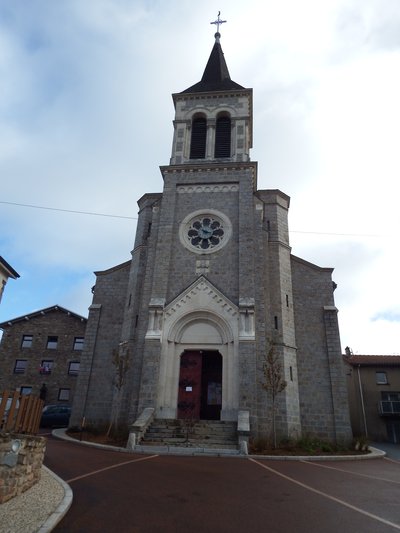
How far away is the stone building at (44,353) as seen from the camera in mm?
30844

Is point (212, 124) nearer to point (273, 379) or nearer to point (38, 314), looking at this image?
point (273, 379)

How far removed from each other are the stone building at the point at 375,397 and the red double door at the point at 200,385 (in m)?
16.0

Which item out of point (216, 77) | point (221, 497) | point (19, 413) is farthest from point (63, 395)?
point (216, 77)

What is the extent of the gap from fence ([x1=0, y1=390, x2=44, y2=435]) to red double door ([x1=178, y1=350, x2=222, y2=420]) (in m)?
10.5

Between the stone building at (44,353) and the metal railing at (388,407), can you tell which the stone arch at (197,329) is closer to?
the stone building at (44,353)

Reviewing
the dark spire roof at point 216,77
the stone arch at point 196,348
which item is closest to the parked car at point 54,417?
the stone arch at point 196,348

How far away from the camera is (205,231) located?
22391 millimetres

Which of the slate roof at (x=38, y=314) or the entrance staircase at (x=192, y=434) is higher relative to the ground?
the slate roof at (x=38, y=314)

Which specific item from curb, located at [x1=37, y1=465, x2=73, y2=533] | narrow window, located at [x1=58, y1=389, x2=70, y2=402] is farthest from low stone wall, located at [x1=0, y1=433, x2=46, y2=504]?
narrow window, located at [x1=58, y1=389, x2=70, y2=402]

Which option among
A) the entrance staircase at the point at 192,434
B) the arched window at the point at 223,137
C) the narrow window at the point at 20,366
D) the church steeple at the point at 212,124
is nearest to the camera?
the entrance staircase at the point at 192,434

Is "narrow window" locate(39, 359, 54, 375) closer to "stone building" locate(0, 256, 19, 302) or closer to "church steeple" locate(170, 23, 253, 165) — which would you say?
"church steeple" locate(170, 23, 253, 165)

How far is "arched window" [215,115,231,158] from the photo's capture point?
25.4m

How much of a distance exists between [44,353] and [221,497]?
28598mm

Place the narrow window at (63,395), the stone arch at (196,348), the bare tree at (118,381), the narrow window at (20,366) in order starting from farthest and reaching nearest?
the narrow window at (20,366) → the narrow window at (63,395) → the bare tree at (118,381) → the stone arch at (196,348)
